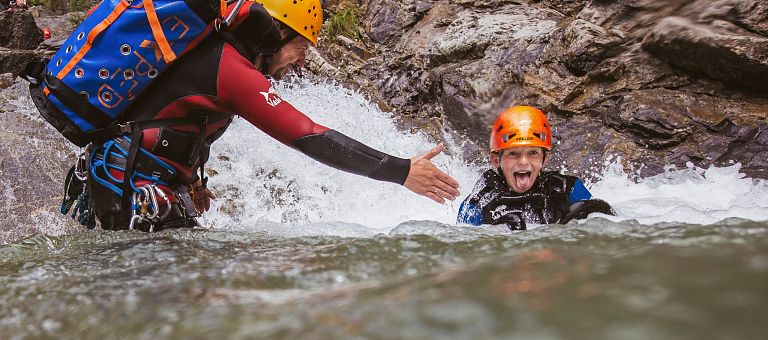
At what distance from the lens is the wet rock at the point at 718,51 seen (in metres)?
6.20

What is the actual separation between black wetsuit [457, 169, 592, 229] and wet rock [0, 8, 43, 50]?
1145 cm

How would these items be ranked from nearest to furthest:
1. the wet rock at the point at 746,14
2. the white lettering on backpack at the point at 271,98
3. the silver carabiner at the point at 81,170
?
the white lettering on backpack at the point at 271,98 < the silver carabiner at the point at 81,170 < the wet rock at the point at 746,14

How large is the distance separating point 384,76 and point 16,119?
16.0 feet

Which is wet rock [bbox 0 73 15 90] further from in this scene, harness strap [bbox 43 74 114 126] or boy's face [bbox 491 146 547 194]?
boy's face [bbox 491 146 547 194]

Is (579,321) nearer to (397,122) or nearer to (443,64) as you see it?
(397,122)

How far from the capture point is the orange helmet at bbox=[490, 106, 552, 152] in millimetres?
3978

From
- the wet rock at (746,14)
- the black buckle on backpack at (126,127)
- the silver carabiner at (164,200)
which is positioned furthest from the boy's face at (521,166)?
the wet rock at (746,14)

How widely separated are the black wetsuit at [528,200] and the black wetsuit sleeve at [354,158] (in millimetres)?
1268

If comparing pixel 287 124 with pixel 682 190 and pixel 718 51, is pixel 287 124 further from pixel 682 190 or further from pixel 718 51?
pixel 718 51

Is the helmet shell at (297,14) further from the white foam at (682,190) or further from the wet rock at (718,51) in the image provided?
the wet rock at (718,51)

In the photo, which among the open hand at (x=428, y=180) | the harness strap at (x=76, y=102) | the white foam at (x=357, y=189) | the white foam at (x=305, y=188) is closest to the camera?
the open hand at (x=428, y=180)

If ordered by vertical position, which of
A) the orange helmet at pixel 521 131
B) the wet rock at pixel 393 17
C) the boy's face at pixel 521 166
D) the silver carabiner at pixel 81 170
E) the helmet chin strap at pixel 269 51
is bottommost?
the silver carabiner at pixel 81 170

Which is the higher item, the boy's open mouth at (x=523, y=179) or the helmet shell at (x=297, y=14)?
the helmet shell at (x=297, y=14)

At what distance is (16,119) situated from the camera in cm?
616
